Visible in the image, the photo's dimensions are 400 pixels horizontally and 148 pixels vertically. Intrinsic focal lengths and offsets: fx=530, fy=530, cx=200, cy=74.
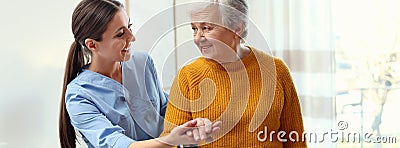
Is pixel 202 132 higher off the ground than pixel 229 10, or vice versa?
pixel 229 10

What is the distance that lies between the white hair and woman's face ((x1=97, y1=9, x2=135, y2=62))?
0.89 feet

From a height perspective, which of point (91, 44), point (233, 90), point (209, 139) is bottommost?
point (209, 139)

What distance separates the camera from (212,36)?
1259 mm

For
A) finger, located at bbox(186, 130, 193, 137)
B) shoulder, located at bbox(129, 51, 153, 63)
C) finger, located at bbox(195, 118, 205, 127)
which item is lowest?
finger, located at bbox(186, 130, 193, 137)

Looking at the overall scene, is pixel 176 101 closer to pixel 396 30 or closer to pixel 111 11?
pixel 111 11

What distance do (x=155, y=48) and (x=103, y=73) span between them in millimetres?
179

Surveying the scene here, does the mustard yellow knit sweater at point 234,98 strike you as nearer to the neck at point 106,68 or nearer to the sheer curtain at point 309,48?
the neck at point 106,68

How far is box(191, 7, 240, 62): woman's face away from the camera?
4.09 ft

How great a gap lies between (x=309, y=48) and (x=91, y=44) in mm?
984

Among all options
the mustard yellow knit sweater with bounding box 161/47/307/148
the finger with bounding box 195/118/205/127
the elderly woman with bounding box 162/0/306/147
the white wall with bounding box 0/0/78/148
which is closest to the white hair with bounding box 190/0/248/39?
the elderly woman with bounding box 162/0/306/147

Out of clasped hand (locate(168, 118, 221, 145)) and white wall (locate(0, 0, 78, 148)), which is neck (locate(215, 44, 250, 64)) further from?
white wall (locate(0, 0, 78, 148))

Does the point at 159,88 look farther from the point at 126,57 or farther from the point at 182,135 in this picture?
the point at 182,135

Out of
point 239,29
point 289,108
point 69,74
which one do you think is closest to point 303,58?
point 289,108

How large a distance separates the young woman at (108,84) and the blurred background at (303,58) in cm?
18
